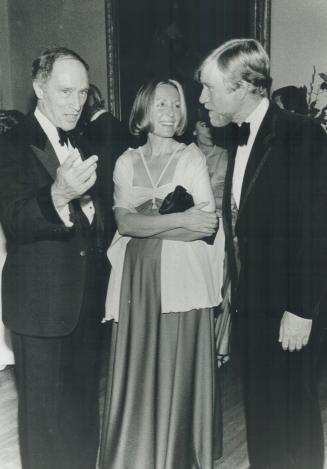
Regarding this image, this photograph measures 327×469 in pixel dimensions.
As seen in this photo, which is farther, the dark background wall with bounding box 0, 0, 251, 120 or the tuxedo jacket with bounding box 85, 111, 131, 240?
the dark background wall with bounding box 0, 0, 251, 120

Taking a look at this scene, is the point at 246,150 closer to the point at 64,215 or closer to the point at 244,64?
the point at 244,64

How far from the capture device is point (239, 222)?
2.07 metres

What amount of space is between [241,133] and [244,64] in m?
0.27

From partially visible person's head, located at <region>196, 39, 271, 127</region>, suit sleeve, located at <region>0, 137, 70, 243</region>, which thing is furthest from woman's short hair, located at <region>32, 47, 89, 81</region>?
partially visible person's head, located at <region>196, 39, 271, 127</region>

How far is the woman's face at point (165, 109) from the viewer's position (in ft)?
7.52

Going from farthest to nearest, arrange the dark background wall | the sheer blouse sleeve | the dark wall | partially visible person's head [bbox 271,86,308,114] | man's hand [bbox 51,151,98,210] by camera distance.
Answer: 1. the dark background wall
2. the dark wall
3. partially visible person's head [bbox 271,86,308,114]
4. the sheer blouse sleeve
5. man's hand [bbox 51,151,98,210]

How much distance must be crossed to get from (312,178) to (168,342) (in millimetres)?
948

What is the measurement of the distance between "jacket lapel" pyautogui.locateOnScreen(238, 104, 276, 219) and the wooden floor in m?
1.41

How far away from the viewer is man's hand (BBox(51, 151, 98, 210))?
168 cm

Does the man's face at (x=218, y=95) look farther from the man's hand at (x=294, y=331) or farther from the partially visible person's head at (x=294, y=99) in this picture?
the partially visible person's head at (x=294, y=99)

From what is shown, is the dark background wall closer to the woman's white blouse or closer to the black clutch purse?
the woman's white blouse

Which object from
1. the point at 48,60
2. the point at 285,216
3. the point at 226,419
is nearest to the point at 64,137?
the point at 48,60

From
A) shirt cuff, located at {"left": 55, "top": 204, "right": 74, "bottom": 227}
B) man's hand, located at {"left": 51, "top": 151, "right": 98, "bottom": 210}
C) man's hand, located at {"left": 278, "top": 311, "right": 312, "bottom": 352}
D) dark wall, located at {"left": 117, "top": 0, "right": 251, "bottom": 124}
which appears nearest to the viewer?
man's hand, located at {"left": 51, "top": 151, "right": 98, "bottom": 210}

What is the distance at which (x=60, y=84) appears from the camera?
1.96 meters
